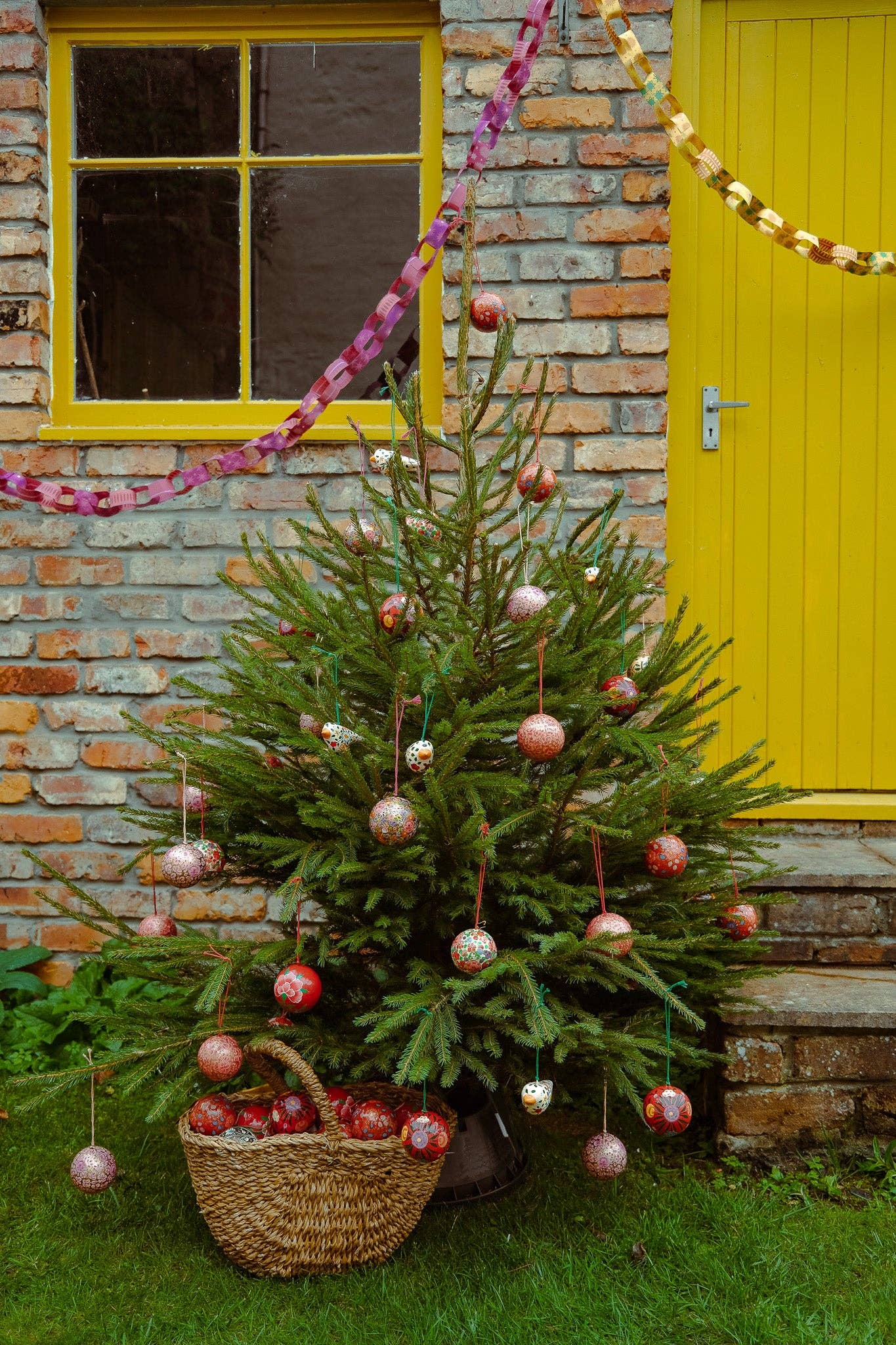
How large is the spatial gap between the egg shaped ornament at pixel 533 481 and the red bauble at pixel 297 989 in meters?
1.04

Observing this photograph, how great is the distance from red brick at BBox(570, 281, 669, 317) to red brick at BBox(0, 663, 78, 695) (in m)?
1.95

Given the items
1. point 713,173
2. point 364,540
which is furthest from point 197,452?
point 713,173

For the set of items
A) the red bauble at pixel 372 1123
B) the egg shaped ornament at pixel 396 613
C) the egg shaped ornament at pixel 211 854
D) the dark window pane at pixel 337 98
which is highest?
the dark window pane at pixel 337 98

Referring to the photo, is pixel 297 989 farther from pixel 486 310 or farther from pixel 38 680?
pixel 38 680

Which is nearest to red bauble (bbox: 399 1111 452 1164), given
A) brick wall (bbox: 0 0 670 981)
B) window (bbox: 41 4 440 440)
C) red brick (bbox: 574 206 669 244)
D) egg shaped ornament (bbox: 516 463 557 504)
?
egg shaped ornament (bbox: 516 463 557 504)

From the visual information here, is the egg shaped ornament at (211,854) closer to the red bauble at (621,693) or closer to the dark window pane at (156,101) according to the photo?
the red bauble at (621,693)

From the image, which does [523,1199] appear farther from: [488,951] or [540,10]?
[540,10]

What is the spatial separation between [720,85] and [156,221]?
1.86m

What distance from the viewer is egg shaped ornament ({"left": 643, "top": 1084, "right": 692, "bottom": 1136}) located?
1.96m

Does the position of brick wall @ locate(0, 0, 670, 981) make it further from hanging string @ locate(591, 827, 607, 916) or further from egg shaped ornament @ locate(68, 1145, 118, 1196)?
hanging string @ locate(591, 827, 607, 916)

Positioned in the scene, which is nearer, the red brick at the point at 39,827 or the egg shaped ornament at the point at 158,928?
the egg shaped ornament at the point at 158,928

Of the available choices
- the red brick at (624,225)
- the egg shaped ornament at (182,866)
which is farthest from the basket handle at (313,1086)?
the red brick at (624,225)

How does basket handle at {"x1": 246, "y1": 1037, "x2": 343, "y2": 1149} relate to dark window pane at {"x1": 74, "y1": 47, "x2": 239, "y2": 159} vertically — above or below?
below

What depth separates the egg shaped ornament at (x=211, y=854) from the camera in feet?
7.12
